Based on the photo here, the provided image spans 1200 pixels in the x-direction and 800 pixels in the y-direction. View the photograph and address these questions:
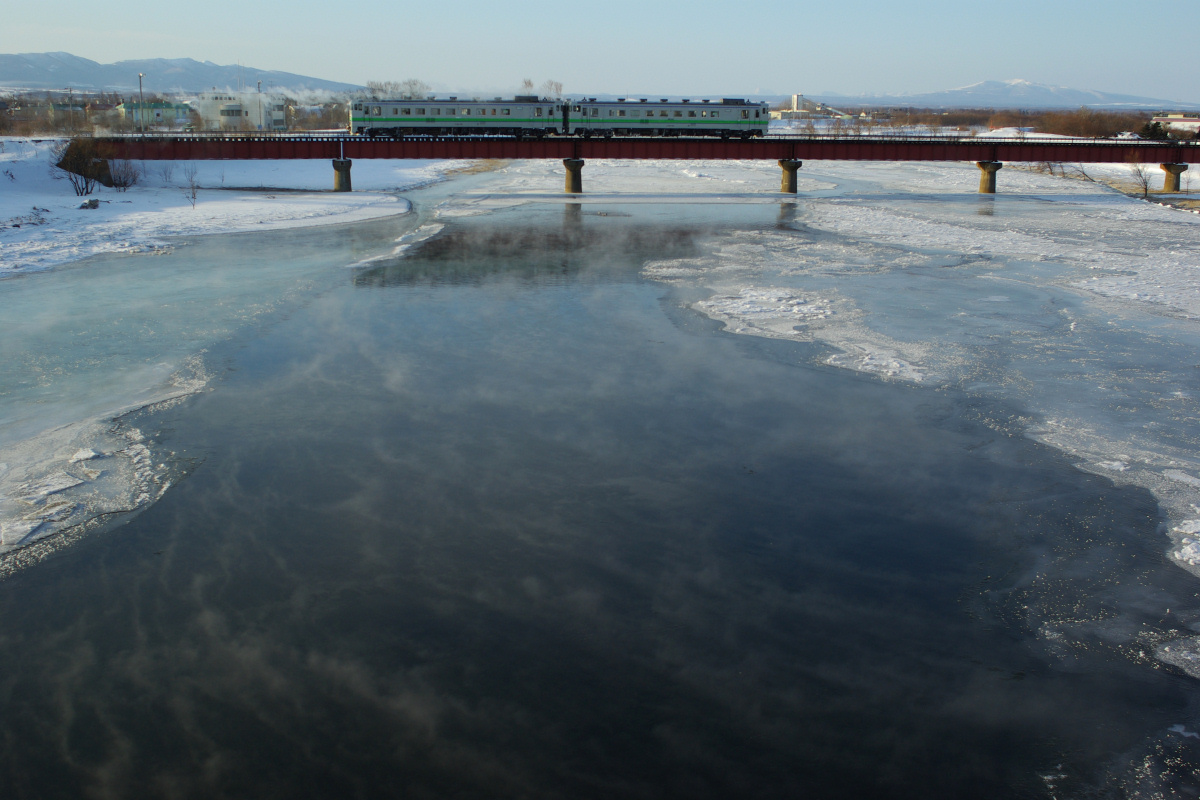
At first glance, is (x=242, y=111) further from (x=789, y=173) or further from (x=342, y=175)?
(x=789, y=173)

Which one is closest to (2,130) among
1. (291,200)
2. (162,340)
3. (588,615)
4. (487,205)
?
(291,200)

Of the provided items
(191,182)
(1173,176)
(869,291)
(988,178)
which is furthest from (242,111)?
(869,291)

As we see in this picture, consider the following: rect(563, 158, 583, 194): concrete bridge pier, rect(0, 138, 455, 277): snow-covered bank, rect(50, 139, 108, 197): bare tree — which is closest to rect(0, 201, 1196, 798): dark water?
rect(0, 138, 455, 277): snow-covered bank

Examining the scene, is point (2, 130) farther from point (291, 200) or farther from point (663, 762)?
point (663, 762)

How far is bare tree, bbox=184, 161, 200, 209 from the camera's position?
4749cm

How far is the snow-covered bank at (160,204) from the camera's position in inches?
1244

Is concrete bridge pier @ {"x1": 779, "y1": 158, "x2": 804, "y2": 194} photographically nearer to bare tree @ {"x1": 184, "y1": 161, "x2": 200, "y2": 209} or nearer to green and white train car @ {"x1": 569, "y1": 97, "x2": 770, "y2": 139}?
green and white train car @ {"x1": 569, "y1": 97, "x2": 770, "y2": 139}

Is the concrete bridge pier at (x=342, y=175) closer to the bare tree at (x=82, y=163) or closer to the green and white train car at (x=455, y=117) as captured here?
the green and white train car at (x=455, y=117)

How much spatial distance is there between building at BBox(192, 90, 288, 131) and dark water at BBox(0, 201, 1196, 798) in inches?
4483

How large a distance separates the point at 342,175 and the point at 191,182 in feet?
28.6

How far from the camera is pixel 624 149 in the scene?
51.3 m

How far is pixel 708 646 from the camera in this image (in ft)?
25.3

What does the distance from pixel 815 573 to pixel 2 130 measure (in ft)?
333

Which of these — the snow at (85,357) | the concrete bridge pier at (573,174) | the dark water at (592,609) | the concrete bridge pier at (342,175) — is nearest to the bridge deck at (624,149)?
the concrete bridge pier at (573,174)
